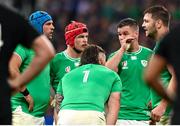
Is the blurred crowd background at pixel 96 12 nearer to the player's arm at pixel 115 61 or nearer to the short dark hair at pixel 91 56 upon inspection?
the player's arm at pixel 115 61

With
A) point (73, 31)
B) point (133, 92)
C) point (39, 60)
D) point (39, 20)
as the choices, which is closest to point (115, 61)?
point (133, 92)

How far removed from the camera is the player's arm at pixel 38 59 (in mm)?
6684

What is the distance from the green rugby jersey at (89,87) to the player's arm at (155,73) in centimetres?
256

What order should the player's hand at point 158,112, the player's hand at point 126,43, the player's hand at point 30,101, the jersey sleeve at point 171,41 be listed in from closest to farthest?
the jersey sleeve at point 171,41 < the player's hand at point 158,112 < the player's hand at point 30,101 < the player's hand at point 126,43

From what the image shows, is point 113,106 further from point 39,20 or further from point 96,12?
point 96,12

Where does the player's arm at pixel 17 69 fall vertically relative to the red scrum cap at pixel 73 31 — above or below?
below

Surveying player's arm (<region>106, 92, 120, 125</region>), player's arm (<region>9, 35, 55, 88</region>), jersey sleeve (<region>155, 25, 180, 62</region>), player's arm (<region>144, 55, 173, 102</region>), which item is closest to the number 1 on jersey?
player's arm (<region>106, 92, 120, 125</region>)

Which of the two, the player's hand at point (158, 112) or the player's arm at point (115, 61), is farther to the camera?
the player's arm at point (115, 61)

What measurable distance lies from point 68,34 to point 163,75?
2151mm

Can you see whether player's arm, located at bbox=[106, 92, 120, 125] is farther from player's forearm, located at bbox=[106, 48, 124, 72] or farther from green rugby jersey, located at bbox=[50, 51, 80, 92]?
green rugby jersey, located at bbox=[50, 51, 80, 92]

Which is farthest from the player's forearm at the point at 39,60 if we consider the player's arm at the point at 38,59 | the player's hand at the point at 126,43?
the player's hand at the point at 126,43

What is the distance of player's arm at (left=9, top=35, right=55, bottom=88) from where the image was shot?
6.68 m

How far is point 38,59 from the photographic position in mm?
6746

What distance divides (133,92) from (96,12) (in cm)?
1099
